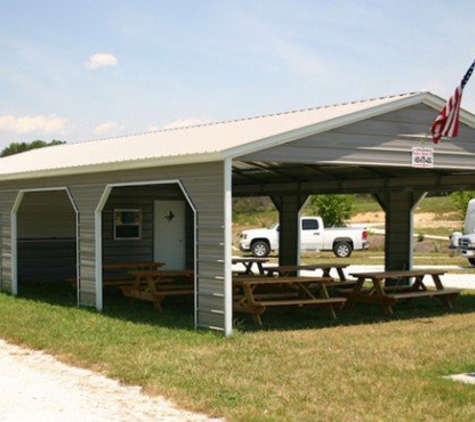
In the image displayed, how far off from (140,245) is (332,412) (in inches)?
536

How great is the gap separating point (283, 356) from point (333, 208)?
102 feet

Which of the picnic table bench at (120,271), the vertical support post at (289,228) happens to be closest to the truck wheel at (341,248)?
the vertical support post at (289,228)

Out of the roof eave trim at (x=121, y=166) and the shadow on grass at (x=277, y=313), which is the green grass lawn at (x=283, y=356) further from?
the roof eave trim at (x=121, y=166)

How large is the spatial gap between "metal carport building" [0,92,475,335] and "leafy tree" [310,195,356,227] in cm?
2061

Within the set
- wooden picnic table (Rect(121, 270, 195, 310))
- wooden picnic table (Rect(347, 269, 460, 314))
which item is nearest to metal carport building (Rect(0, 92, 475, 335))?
wooden picnic table (Rect(121, 270, 195, 310))

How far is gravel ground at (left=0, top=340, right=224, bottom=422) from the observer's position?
6914mm

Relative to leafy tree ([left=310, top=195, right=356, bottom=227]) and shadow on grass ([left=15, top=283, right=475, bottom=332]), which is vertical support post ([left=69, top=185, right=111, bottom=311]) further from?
leafy tree ([left=310, top=195, right=356, bottom=227])

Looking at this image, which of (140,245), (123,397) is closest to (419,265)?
(140,245)

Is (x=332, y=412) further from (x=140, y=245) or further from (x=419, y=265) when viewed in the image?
(x=419, y=265)

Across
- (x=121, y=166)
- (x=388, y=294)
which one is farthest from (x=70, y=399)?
(x=388, y=294)

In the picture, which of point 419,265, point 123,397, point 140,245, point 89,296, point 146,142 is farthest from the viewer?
point 419,265

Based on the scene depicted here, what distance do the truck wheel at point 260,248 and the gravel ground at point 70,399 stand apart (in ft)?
81.0

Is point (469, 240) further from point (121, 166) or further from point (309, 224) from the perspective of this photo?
point (121, 166)

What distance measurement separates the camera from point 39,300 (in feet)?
51.9
